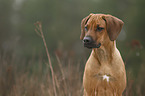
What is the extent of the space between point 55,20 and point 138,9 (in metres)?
5.85

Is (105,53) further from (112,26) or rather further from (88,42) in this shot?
(88,42)

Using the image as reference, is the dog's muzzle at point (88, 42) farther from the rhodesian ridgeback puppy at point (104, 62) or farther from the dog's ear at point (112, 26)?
the dog's ear at point (112, 26)

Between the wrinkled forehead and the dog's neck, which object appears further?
the dog's neck

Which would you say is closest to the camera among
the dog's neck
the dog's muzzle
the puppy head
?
the dog's muzzle

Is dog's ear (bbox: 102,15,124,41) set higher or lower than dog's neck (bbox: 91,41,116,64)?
higher

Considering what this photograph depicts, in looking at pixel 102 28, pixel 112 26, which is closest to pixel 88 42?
pixel 102 28

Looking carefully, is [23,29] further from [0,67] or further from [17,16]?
[0,67]

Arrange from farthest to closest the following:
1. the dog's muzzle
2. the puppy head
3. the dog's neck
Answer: the dog's neck, the puppy head, the dog's muzzle

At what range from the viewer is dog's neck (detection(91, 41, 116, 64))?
3.18m

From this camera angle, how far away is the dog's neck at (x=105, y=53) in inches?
125

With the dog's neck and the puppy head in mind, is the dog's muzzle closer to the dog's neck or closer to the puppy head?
the puppy head

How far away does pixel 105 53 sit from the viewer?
10.6ft

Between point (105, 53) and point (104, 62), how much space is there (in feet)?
0.48

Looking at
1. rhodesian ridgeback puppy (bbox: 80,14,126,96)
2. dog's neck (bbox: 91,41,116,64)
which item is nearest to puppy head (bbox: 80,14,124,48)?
rhodesian ridgeback puppy (bbox: 80,14,126,96)
